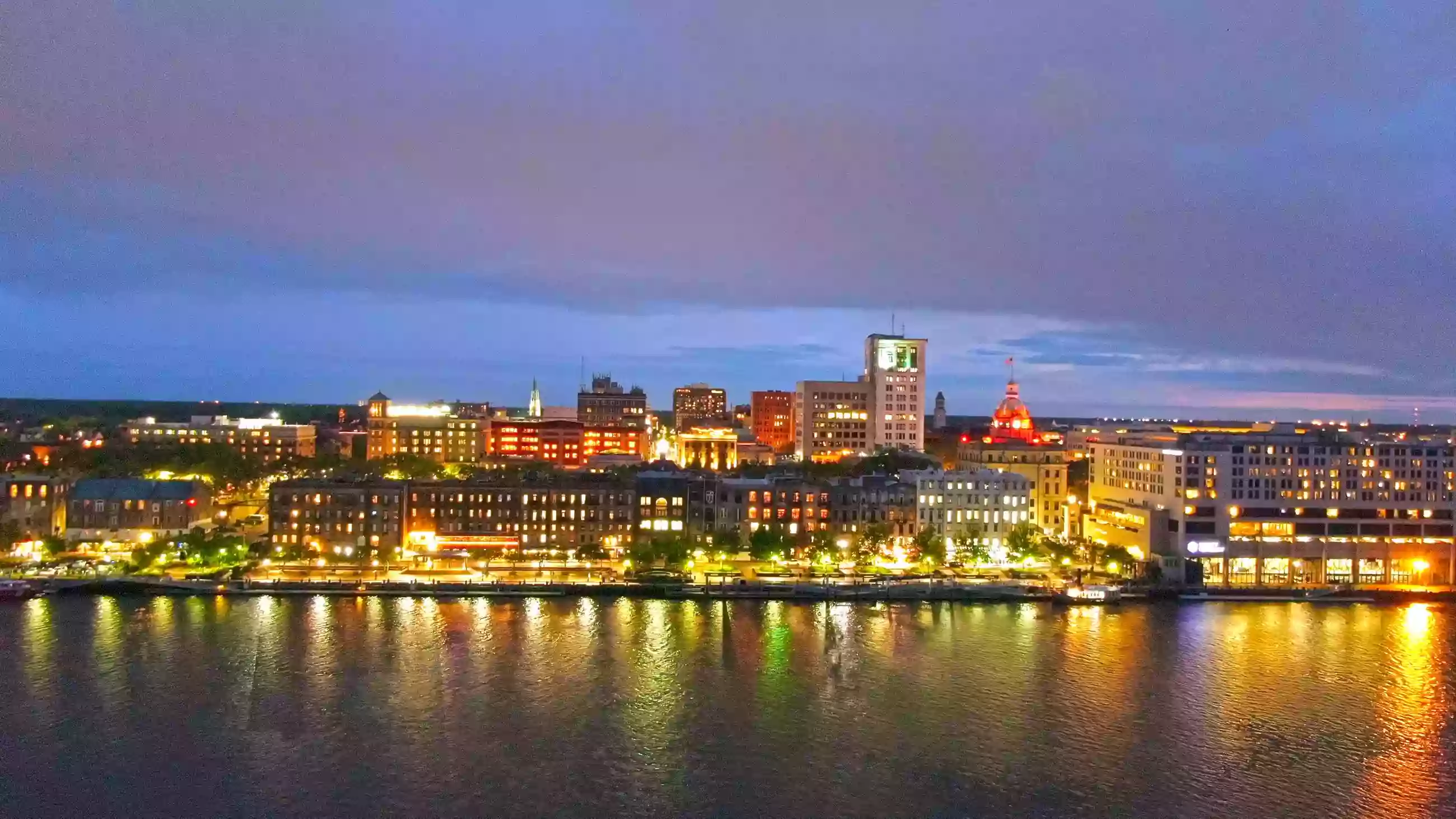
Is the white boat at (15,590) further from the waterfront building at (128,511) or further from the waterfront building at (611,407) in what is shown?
the waterfront building at (611,407)

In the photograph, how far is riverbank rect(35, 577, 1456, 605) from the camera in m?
33.9

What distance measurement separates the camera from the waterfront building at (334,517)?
39.5 metres

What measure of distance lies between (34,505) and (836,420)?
48580mm

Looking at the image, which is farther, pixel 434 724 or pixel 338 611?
pixel 338 611

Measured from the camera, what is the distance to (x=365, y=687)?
75.8ft

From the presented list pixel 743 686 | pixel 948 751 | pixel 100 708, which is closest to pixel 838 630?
pixel 743 686

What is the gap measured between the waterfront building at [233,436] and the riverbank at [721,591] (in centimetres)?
4186

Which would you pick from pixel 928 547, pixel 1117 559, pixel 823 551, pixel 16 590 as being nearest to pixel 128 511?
pixel 16 590

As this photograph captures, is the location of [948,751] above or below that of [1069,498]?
below

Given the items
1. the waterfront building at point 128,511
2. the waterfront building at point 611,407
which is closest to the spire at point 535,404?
the waterfront building at point 611,407

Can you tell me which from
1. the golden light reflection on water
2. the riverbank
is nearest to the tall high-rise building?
the riverbank

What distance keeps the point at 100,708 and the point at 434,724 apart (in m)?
7.00

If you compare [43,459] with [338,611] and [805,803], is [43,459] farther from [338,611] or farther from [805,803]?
[805,803]

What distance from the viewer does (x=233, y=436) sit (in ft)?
262
